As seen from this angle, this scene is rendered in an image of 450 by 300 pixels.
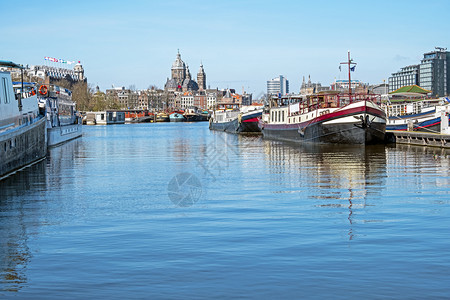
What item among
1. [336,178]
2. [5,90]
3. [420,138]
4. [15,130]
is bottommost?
[336,178]

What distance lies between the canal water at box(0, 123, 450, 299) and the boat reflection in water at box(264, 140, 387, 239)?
11 cm

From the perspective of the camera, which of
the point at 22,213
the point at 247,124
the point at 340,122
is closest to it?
the point at 22,213

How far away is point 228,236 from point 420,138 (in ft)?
135

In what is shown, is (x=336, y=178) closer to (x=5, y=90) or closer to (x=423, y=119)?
(x=5, y=90)

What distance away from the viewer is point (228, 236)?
15.6 m

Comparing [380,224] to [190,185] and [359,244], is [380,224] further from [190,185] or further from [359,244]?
[190,185]

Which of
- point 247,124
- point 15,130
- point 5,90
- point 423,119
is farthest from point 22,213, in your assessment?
point 247,124

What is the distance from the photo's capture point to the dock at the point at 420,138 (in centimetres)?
4762

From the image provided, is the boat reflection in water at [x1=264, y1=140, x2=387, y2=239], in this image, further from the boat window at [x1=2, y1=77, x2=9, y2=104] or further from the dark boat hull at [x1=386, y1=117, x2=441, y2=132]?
the boat window at [x1=2, y1=77, x2=9, y2=104]

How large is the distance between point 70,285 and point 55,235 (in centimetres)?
490

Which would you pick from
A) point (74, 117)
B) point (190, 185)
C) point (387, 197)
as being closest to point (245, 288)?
point (387, 197)

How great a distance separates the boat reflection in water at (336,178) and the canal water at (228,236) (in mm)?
114

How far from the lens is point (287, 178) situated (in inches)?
1163

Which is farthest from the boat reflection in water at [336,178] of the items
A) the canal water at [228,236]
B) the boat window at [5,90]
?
the boat window at [5,90]
